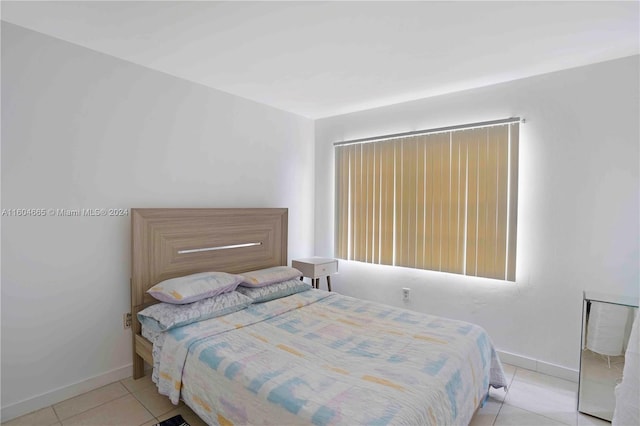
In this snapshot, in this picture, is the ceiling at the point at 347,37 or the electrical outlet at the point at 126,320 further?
the electrical outlet at the point at 126,320

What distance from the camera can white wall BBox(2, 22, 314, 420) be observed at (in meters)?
2.03

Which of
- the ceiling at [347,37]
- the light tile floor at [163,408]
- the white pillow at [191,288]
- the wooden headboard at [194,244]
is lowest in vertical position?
the light tile floor at [163,408]

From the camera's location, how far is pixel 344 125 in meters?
3.93

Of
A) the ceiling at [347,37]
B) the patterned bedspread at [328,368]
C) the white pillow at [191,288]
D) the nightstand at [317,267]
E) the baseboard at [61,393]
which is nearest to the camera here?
the patterned bedspread at [328,368]

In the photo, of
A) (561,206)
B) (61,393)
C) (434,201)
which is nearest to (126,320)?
(61,393)

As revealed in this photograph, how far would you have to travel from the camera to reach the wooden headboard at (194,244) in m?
2.49

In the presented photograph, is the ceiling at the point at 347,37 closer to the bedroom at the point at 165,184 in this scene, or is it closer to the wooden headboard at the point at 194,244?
the bedroom at the point at 165,184

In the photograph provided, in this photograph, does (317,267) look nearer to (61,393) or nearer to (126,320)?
(126,320)

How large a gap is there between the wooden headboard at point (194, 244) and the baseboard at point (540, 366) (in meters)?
2.36

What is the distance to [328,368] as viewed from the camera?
1.68 metres

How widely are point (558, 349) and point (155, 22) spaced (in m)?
3.84

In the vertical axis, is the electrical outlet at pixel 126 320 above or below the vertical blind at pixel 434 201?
below

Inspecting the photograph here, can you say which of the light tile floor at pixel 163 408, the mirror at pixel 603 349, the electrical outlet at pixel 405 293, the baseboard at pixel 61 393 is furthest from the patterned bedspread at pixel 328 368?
the electrical outlet at pixel 405 293

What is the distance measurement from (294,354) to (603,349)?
6.93 feet
